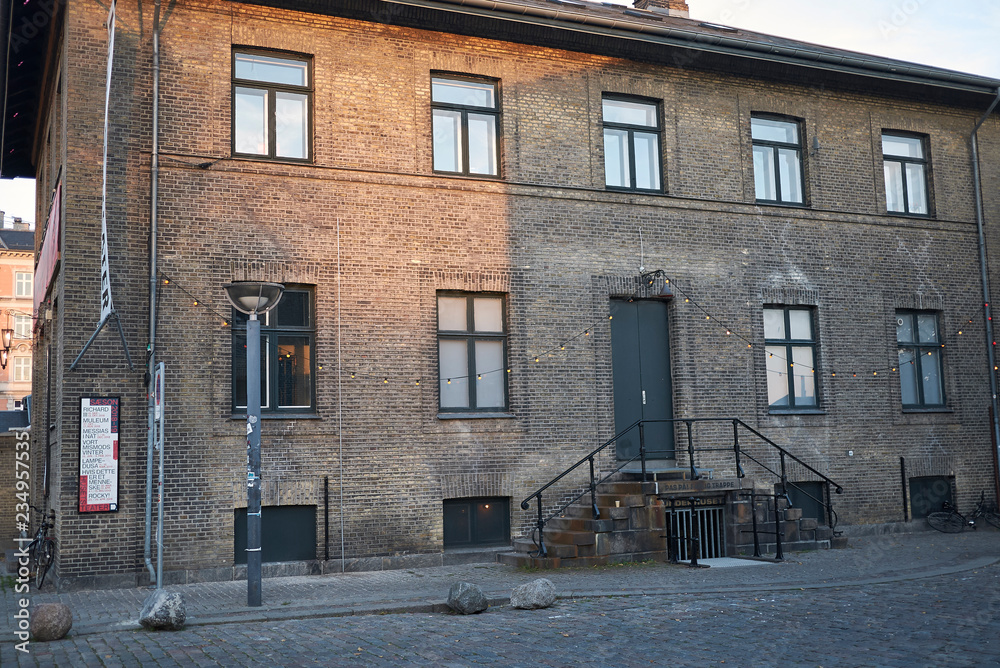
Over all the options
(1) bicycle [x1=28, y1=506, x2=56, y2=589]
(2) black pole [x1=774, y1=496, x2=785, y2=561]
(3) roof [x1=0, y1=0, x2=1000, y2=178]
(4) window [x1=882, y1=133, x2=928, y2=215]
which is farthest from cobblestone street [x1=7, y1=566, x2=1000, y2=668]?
(4) window [x1=882, y1=133, x2=928, y2=215]

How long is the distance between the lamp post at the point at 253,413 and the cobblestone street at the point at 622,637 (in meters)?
1.16

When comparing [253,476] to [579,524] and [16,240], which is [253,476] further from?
[16,240]

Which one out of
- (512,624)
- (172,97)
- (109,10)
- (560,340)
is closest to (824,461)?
(560,340)

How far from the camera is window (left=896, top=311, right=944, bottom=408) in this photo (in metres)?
18.8

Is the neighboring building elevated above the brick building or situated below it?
above

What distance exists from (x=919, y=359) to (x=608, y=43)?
8698 mm

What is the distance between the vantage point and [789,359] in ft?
58.2

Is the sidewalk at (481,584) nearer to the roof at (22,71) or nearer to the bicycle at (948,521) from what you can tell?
the bicycle at (948,521)

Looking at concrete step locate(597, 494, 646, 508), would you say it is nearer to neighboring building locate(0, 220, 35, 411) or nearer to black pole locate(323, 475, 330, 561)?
black pole locate(323, 475, 330, 561)

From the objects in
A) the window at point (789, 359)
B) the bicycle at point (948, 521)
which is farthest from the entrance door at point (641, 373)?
the bicycle at point (948, 521)

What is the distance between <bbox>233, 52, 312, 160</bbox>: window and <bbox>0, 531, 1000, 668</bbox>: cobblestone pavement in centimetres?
637

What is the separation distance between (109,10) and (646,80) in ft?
28.7

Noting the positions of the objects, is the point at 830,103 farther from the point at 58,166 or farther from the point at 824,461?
the point at 58,166

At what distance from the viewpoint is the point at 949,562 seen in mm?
13516
